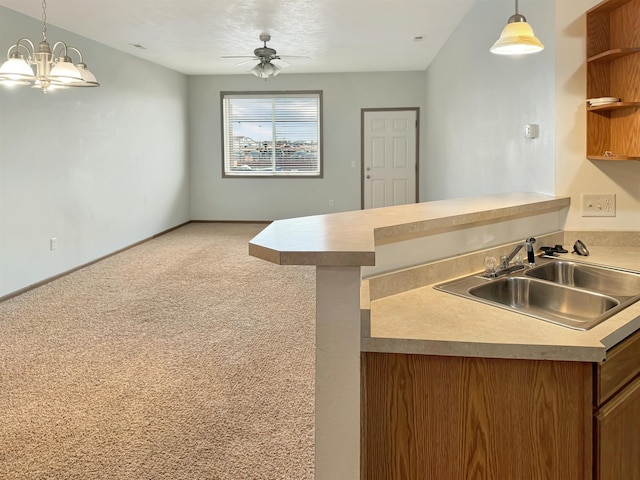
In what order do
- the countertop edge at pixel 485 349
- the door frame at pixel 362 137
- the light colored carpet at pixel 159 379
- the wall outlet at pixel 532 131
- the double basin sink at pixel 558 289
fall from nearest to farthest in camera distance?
the countertop edge at pixel 485 349 → the double basin sink at pixel 558 289 → the light colored carpet at pixel 159 379 → the wall outlet at pixel 532 131 → the door frame at pixel 362 137

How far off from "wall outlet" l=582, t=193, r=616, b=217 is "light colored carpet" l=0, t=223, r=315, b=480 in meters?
1.76

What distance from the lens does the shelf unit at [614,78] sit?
2.39 meters

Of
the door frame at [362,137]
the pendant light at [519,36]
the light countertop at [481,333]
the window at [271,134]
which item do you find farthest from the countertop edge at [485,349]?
the window at [271,134]

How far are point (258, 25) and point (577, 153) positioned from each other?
3.90 metres

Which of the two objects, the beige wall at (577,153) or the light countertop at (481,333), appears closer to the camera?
the light countertop at (481,333)

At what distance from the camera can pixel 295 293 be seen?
4742 mm

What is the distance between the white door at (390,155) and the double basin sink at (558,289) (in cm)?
680

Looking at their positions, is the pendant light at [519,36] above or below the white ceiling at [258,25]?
below

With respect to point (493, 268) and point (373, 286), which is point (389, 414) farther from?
point (493, 268)

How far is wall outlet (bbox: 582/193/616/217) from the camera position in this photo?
2.69 metres

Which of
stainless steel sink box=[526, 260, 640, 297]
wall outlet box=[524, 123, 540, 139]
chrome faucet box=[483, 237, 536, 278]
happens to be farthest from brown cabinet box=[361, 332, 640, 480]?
wall outlet box=[524, 123, 540, 139]

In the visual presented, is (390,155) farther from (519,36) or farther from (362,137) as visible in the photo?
(519,36)

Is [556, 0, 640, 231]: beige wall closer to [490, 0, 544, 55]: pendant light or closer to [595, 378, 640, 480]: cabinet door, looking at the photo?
[490, 0, 544, 55]: pendant light

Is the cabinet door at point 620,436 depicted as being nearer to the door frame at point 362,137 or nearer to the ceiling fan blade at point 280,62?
the ceiling fan blade at point 280,62
